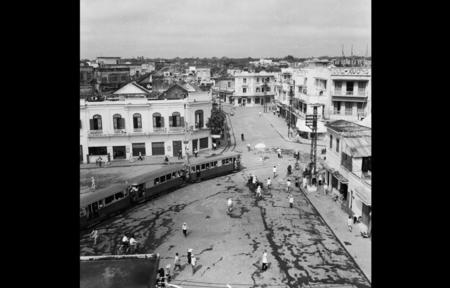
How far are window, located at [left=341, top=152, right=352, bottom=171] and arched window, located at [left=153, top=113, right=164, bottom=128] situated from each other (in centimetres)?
1705

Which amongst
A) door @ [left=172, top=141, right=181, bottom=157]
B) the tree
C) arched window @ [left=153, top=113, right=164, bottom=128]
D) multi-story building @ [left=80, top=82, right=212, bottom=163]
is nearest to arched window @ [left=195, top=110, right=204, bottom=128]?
multi-story building @ [left=80, top=82, right=212, bottom=163]

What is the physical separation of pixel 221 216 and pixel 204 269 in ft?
20.1

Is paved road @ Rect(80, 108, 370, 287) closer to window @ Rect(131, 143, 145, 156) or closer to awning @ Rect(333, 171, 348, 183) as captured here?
awning @ Rect(333, 171, 348, 183)

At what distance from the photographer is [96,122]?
114 feet

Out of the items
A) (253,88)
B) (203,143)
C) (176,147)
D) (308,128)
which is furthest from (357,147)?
(253,88)

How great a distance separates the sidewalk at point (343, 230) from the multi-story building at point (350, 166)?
0.59 meters

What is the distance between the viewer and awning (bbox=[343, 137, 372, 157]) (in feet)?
69.5

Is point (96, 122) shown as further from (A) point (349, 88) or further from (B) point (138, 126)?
(A) point (349, 88)
